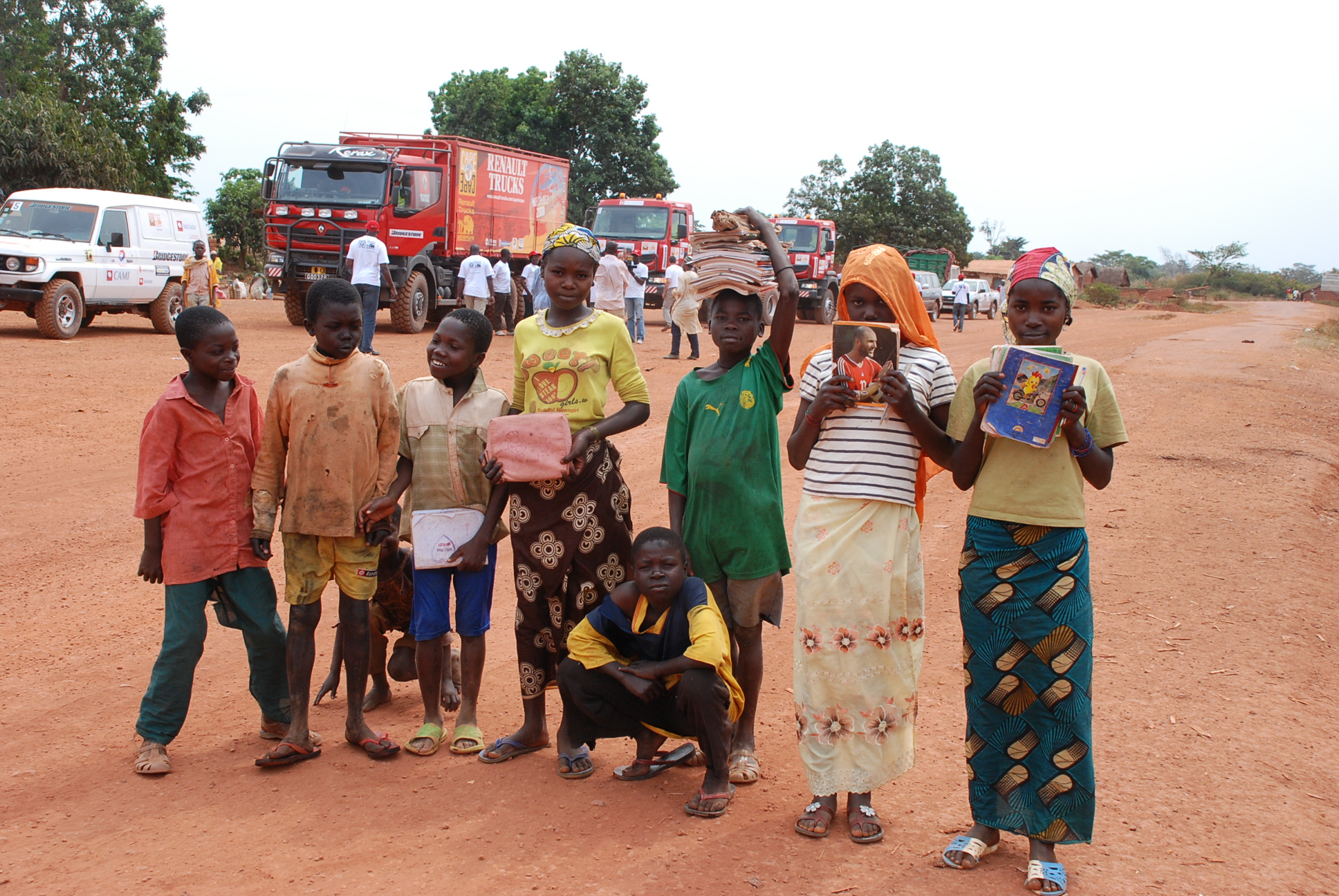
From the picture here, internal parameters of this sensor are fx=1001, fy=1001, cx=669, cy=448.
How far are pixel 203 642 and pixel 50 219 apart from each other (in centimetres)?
1375

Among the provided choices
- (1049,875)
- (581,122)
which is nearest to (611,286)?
(1049,875)

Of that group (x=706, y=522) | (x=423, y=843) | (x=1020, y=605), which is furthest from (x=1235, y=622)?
(x=423, y=843)

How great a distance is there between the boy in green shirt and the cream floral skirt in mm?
324

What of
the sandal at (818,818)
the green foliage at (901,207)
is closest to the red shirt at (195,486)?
the sandal at (818,818)

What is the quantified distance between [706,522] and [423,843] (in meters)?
1.33

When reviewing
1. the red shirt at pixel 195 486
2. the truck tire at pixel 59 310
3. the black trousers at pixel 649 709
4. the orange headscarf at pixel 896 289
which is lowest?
the black trousers at pixel 649 709

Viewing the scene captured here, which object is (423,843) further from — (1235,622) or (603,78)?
(603,78)

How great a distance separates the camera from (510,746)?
3650 mm

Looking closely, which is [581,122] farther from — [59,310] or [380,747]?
[380,747]

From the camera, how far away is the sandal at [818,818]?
3.06 m

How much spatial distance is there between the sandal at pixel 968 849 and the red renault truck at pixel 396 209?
14736 millimetres

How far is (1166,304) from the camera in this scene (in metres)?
50.4

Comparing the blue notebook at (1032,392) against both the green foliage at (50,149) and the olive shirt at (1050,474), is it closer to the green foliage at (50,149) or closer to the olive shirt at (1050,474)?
the olive shirt at (1050,474)

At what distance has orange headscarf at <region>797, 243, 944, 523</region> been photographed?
305cm
